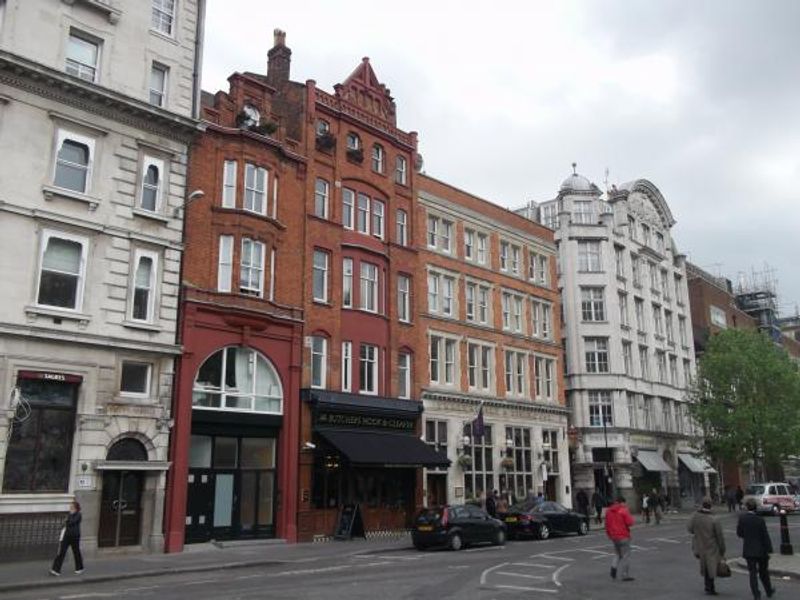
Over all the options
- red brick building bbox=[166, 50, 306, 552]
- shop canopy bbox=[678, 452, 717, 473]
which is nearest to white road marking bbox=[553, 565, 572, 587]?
red brick building bbox=[166, 50, 306, 552]

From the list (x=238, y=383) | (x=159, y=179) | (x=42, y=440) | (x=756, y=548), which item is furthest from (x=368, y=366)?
(x=756, y=548)

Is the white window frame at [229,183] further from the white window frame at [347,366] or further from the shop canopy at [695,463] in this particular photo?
the shop canopy at [695,463]

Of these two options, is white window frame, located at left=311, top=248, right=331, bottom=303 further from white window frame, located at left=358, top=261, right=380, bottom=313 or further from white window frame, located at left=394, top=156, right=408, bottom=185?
white window frame, located at left=394, top=156, right=408, bottom=185

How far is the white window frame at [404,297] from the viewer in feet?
118

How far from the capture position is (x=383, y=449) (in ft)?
102

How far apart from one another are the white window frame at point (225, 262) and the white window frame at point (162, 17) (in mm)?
7636

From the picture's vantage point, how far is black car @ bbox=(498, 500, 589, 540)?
97.9ft

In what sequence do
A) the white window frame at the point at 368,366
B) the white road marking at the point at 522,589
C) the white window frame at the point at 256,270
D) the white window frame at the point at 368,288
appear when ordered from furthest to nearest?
the white window frame at the point at 368,288, the white window frame at the point at 368,366, the white window frame at the point at 256,270, the white road marking at the point at 522,589

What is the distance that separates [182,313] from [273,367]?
174 inches

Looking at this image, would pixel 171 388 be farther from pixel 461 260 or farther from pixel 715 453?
pixel 715 453

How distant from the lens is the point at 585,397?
171 feet

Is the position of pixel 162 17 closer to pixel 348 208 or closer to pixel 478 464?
pixel 348 208

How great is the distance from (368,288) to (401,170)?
6.89m

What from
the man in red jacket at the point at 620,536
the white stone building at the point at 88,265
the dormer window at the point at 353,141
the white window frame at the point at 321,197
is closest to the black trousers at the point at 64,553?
the white stone building at the point at 88,265
